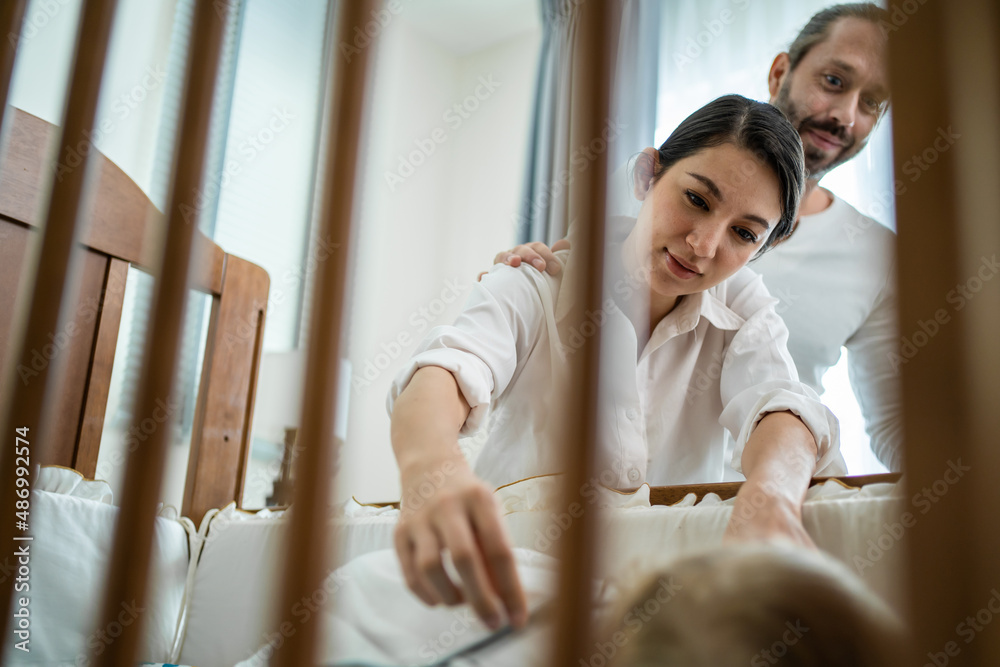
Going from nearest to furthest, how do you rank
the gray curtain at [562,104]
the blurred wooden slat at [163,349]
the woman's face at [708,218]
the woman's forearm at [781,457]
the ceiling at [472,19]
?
the blurred wooden slat at [163,349] → the woman's forearm at [781,457] → the woman's face at [708,218] → the gray curtain at [562,104] → the ceiling at [472,19]

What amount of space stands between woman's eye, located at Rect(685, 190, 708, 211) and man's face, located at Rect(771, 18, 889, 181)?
3.14 feet

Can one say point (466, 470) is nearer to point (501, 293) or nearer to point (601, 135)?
point (601, 135)

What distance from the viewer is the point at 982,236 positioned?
0.38 metres

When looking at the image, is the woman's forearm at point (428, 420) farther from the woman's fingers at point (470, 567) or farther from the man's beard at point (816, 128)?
the man's beard at point (816, 128)

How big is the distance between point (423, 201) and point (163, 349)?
3.30 meters

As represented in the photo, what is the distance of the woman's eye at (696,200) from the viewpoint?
111 cm

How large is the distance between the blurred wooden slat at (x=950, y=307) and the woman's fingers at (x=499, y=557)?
0.56 feet

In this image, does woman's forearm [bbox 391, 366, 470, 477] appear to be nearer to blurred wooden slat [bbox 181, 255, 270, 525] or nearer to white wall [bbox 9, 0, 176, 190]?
blurred wooden slat [bbox 181, 255, 270, 525]

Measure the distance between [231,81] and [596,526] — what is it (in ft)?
9.52

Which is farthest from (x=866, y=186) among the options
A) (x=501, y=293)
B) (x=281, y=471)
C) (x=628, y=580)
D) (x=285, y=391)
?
(x=628, y=580)

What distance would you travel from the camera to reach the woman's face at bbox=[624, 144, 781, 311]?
109 centimetres

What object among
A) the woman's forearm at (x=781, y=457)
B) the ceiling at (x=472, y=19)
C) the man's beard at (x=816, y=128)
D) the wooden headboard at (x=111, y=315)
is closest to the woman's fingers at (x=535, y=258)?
the woman's forearm at (x=781, y=457)

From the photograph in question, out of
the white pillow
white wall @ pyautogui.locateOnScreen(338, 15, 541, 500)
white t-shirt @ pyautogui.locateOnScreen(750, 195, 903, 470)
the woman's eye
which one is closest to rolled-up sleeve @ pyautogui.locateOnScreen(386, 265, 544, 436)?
the woman's eye

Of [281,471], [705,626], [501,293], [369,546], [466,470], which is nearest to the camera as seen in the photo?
[705,626]
